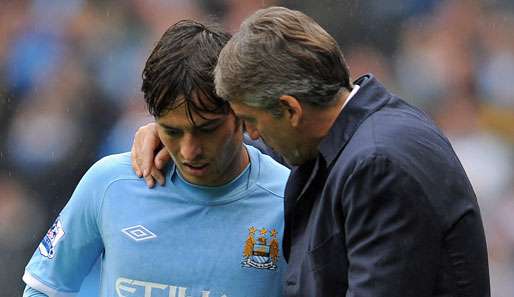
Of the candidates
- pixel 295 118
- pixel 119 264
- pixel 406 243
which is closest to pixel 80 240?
pixel 119 264

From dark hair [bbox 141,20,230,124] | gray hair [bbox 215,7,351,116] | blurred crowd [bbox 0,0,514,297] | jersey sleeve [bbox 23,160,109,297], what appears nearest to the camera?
gray hair [bbox 215,7,351,116]

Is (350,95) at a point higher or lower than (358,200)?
higher

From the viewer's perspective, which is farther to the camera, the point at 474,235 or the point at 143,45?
the point at 143,45

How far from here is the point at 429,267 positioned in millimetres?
1803

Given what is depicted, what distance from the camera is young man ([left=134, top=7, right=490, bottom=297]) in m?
1.78

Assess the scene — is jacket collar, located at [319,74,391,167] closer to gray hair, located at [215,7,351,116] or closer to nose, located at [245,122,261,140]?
gray hair, located at [215,7,351,116]

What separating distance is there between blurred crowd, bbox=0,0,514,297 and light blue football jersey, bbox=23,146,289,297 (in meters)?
1.71

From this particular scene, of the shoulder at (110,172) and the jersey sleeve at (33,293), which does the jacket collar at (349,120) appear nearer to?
the shoulder at (110,172)

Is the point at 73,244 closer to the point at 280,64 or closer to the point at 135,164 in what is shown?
the point at 135,164

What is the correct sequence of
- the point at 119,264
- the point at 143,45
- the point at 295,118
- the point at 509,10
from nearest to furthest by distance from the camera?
1. the point at 295,118
2. the point at 119,264
3. the point at 509,10
4. the point at 143,45

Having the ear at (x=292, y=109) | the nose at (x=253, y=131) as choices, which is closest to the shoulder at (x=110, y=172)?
the nose at (x=253, y=131)

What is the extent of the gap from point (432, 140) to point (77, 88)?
2651 mm

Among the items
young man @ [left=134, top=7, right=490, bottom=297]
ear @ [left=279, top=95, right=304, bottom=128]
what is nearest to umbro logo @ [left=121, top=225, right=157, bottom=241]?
young man @ [left=134, top=7, right=490, bottom=297]

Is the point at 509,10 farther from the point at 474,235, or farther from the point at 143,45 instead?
the point at 474,235
